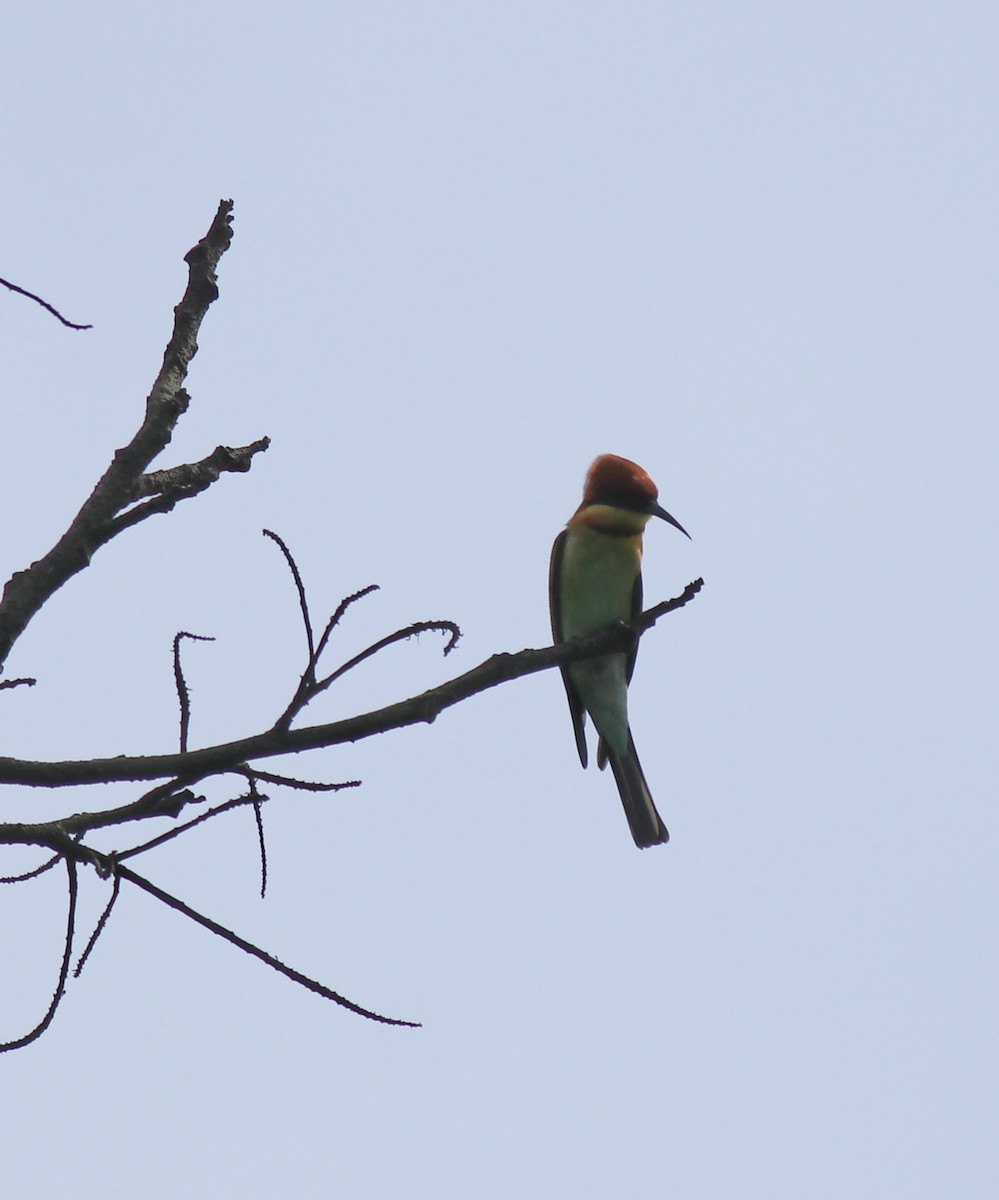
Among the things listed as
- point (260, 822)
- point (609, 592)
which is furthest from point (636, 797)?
point (260, 822)

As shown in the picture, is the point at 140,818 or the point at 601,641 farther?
the point at 601,641

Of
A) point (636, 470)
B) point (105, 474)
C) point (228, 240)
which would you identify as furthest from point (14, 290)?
point (636, 470)

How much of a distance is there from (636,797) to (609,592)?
123 centimetres

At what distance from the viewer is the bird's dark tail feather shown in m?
7.60

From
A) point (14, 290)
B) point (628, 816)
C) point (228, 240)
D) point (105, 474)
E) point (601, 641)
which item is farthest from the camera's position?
point (628, 816)

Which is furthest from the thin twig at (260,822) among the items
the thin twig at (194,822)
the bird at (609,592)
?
the bird at (609,592)

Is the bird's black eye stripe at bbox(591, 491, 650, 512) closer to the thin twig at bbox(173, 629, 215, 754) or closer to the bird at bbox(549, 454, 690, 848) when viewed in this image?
the bird at bbox(549, 454, 690, 848)

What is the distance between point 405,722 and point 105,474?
95 centimetres

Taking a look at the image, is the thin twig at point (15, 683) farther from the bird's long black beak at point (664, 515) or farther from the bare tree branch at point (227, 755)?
the bird's long black beak at point (664, 515)

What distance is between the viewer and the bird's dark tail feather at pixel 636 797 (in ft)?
24.9

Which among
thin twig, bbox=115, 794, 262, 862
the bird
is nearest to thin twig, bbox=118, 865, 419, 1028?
thin twig, bbox=115, 794, 262, 862

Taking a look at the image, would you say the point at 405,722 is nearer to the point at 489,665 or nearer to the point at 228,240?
the point at 489,665

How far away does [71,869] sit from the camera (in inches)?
111

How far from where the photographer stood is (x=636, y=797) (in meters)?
7.75
